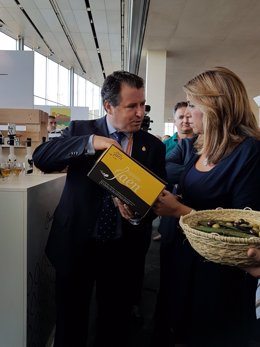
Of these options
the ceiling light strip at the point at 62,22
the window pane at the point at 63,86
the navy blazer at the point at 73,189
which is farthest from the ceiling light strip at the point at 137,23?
the window pane at the point at 63,86

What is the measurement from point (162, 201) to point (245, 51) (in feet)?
21.4

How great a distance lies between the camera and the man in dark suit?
1.35 meters

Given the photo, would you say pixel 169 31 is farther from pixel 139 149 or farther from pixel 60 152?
pixel 60 152

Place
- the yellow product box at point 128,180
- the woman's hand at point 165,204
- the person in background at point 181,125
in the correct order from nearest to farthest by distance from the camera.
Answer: the yellow product box at point 128,180
the woman's hand at point 165,204
the person in background at point 181,125

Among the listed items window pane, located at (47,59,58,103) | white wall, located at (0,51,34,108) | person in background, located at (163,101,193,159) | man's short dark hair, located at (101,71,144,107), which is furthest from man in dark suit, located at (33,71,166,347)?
window pane, located at (47,59,58,103)

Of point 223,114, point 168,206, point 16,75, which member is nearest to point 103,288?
point 168,206

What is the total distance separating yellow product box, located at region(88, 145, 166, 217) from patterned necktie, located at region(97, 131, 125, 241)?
1.23 ft

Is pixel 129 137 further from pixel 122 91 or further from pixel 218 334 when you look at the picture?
pixel 218 334

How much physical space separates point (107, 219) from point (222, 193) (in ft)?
1.68

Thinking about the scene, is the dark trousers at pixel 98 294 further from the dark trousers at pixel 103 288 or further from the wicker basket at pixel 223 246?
the wicker basket at pixel 223 246

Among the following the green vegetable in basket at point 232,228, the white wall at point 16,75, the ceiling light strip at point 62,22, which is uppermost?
the ceiling light strip at point 62,22

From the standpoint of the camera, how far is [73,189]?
139 cm

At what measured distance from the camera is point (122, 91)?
1377 mm

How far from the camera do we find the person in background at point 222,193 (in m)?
1.15
